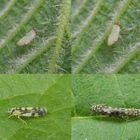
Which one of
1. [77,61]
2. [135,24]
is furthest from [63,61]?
[135,24]

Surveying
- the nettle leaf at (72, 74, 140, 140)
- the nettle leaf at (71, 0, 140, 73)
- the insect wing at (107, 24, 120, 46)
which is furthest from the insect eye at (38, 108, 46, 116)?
the insect wing at (107, 24, 120, 46)

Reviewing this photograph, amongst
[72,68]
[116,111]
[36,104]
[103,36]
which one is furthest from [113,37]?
[36,104]

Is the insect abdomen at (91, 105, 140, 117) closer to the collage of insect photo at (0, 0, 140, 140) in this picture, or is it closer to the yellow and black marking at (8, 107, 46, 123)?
the collage of insect photo at (0, 0, 140, 140)

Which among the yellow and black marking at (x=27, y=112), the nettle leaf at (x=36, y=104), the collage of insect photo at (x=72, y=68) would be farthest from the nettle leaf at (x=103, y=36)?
the yellow and black marking at (x=27, y=112)

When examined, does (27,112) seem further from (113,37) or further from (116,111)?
(113,37)

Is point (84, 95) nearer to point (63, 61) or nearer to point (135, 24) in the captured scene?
point (63, 61)

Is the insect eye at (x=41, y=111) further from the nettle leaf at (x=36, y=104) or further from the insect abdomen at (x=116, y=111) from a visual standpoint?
the insect abdomen at (x=116, y=111)
